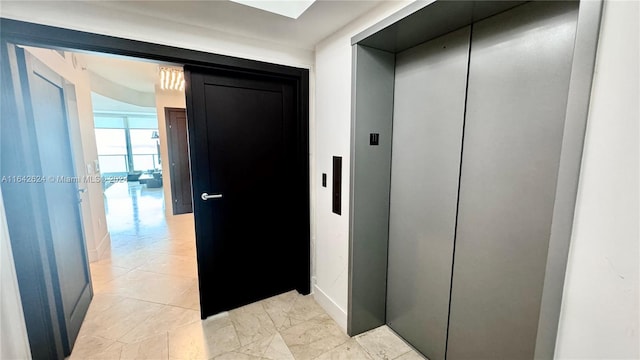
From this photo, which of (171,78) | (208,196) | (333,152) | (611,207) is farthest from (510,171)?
(171,78)

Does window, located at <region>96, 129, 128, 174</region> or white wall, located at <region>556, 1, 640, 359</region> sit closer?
white wall, located at <region>556, 1, 640, 359</region>

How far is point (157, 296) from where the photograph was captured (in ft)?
8.03

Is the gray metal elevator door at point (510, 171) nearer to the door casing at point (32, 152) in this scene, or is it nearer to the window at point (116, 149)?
the door casing at point (32, 152)

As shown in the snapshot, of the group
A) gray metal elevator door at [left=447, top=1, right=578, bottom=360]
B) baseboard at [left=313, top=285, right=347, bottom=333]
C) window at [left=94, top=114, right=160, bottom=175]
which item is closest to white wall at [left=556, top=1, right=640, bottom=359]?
gray metal elevator door at [left=447, top=1, right=578, bottom=360]

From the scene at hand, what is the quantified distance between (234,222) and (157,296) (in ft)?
3.58

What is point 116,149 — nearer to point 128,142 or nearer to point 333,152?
point 128,142

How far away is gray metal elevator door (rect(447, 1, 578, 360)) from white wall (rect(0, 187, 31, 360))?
2423mm

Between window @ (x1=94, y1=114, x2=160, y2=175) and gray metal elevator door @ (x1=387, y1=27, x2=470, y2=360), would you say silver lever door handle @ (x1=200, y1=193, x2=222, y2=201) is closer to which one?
gray metal elevator door @ (x1=387, y1=27, x2=470, y2=360)

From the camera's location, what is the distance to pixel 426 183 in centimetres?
165

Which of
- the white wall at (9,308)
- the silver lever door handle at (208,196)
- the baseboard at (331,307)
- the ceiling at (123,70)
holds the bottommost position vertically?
the baseboard at (331,307)

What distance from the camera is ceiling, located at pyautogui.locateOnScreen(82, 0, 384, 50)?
5.06ft

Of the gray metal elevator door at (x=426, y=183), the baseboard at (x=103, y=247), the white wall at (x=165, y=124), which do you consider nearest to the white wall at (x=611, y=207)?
the gray metal elevator door at (x=426, y=183)

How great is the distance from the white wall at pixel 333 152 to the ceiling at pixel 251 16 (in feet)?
0.32

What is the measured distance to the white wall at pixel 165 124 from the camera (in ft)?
16.3
